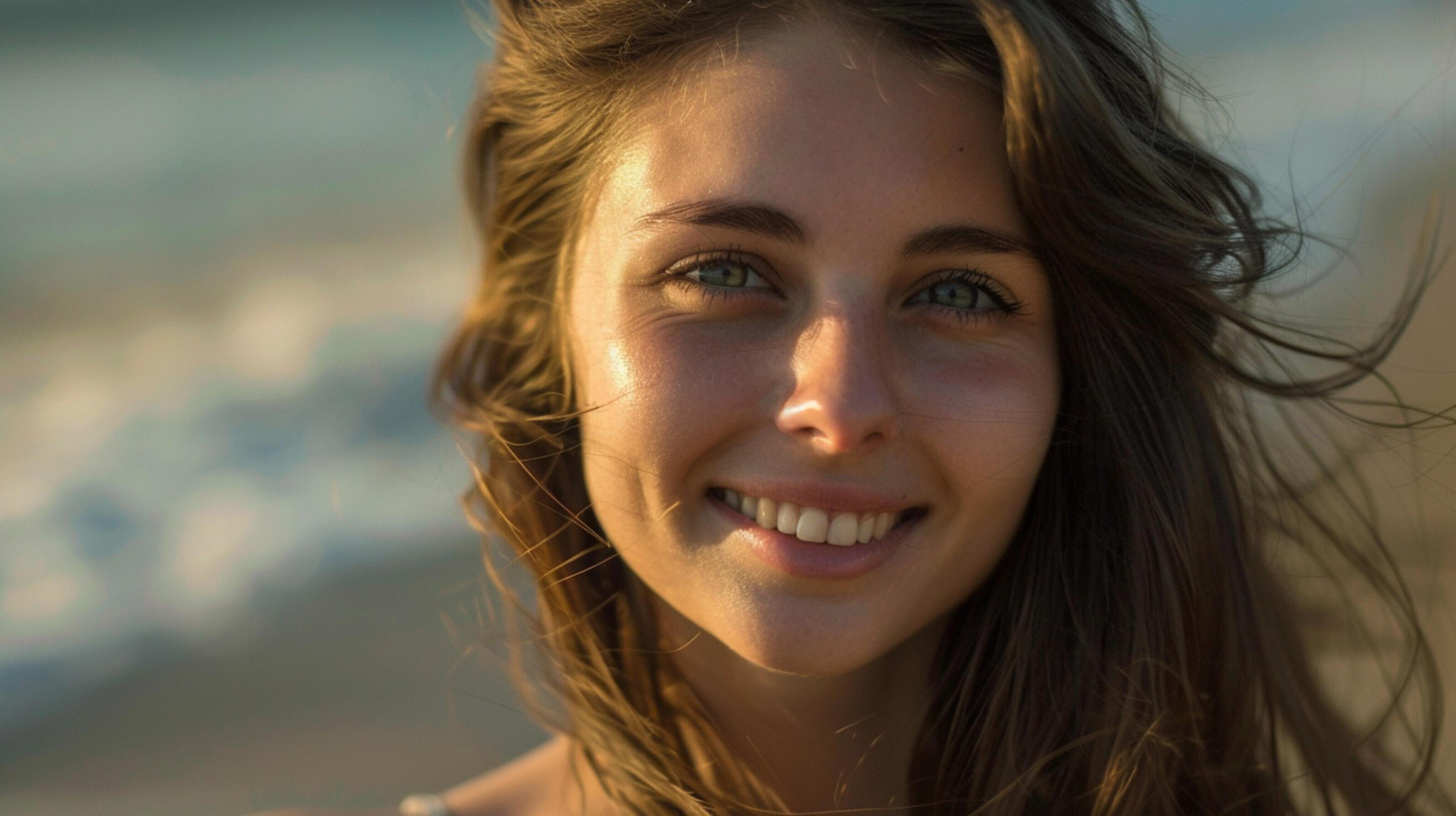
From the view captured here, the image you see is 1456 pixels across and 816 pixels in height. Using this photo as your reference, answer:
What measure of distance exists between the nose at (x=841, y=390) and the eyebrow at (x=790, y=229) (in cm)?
14

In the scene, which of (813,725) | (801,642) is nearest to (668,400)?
(801,642)

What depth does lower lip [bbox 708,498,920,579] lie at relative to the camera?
2031mm

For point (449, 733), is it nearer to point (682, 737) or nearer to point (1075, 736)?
point (682, 737)

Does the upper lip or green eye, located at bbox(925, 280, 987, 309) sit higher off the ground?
green eye, located at bbox(925, 280, 987, 309)

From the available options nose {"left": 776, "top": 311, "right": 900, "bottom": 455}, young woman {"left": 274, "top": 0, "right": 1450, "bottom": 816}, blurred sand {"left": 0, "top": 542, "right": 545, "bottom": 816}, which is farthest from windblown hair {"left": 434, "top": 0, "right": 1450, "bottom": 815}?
blurred sand {"left": 0, "top": 542, "right": 545, "bottom": 816}

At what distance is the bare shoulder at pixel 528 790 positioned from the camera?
2586 mm

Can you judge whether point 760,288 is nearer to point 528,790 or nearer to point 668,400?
point 668,400

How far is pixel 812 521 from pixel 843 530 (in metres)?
0.06

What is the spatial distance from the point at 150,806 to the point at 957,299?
3436mm

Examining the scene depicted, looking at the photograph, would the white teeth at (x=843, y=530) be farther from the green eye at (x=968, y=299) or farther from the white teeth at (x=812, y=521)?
the green eye at (x=968, y=299)

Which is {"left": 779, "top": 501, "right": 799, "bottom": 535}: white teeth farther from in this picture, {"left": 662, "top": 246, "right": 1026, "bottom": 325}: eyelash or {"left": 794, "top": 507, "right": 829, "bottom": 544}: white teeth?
{"left": 662, "top": 246, "right": 1026, "bottom": 325}: eyelash

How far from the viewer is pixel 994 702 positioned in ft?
7.60

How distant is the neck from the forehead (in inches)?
33.8

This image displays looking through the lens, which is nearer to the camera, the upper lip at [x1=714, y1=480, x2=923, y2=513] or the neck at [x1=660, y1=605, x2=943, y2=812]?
the upper lip at [x1=714, y1=480, x2=923, y2=513]
